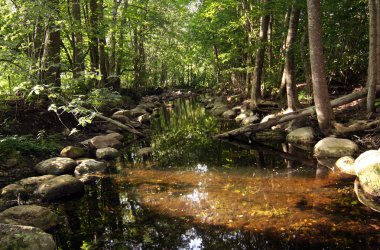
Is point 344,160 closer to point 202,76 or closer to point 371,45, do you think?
point 371,45

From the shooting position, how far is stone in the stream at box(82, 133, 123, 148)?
36.1 ft

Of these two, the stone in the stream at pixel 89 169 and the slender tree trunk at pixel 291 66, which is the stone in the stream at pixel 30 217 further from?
the slender tree trunk at pixel 291 66

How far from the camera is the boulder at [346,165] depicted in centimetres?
731

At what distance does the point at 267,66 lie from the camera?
62.3ft

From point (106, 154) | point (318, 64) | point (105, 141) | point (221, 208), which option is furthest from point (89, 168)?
point (318, 64)

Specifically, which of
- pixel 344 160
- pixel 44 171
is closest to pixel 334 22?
pixel 344 160

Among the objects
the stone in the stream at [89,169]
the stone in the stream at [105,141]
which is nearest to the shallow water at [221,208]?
the stone in the stream at [89,169]

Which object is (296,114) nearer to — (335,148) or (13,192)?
(335,148)

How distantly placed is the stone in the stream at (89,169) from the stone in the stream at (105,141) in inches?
84.8

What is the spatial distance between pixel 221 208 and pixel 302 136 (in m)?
5.82

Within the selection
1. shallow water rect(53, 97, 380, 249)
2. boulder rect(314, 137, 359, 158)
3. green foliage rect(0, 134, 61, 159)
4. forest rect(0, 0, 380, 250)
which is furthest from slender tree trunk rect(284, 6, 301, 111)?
green foliage rect(0, 134, 61, 159)

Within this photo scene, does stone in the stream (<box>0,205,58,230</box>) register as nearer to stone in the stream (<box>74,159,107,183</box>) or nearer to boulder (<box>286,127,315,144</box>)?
stone in the stream (<box>74,159,107,183</box>)

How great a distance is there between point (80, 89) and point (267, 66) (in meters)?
10.7

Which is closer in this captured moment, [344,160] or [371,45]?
[344,160]
